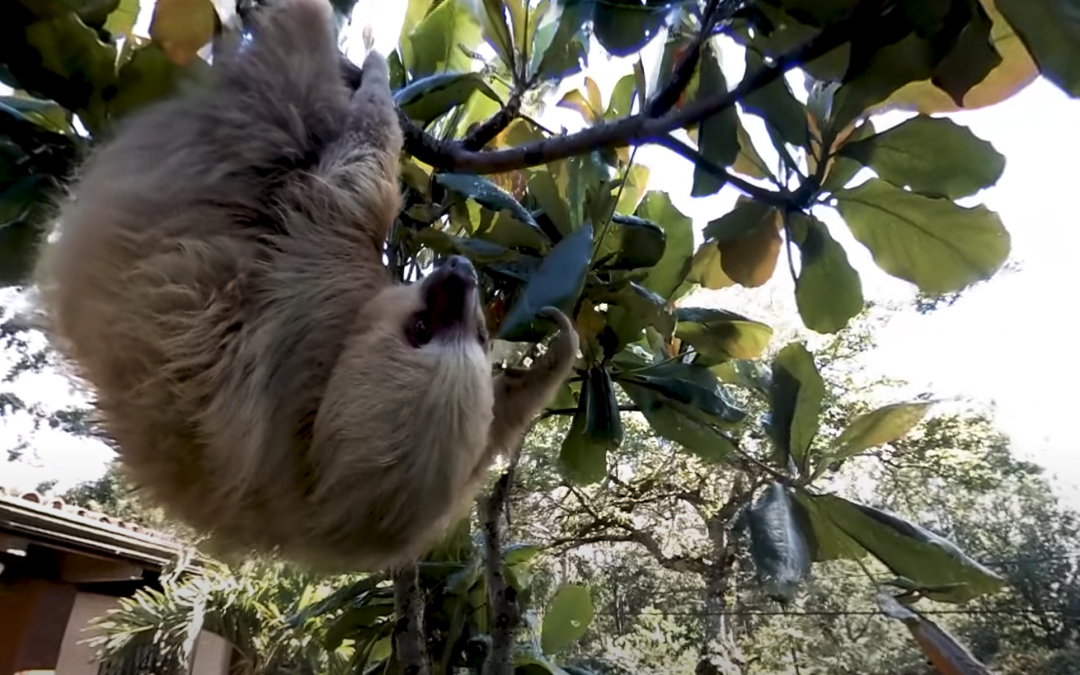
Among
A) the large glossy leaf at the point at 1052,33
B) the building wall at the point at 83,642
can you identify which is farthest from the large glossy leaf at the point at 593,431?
the building wall at the point at 83,642

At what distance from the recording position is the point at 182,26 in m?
1.11

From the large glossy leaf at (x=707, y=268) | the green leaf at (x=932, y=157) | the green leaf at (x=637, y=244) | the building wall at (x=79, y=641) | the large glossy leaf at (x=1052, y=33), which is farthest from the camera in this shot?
the building wall at (x=79, y=641)

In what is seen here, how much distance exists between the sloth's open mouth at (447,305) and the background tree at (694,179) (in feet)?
0.31

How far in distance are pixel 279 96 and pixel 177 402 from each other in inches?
20.0

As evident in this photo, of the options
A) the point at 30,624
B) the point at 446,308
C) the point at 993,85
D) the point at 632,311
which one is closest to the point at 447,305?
the point at 446,308

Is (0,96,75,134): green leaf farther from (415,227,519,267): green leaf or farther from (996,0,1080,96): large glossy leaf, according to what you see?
(996,0,1080,96): large glossy leaf

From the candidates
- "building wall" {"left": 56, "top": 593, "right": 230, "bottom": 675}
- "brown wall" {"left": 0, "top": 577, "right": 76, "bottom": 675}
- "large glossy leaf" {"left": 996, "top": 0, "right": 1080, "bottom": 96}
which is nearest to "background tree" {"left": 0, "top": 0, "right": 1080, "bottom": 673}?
"large glossy leaf" {"left": 996, "top": 0, "right": 1080, "bottom": 96}

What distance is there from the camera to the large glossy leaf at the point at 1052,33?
0.86 m

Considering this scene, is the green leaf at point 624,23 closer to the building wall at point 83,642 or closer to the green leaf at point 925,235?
the green leaf at point 925,235

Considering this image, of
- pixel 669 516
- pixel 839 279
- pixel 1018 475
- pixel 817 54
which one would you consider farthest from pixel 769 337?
pixel 669 516

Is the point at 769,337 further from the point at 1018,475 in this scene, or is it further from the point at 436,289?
the point at 1018,475

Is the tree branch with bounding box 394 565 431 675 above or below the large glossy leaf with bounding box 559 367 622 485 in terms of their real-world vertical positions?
below

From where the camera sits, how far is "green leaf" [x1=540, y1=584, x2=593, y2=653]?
2043mm

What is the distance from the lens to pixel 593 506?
5.90m
